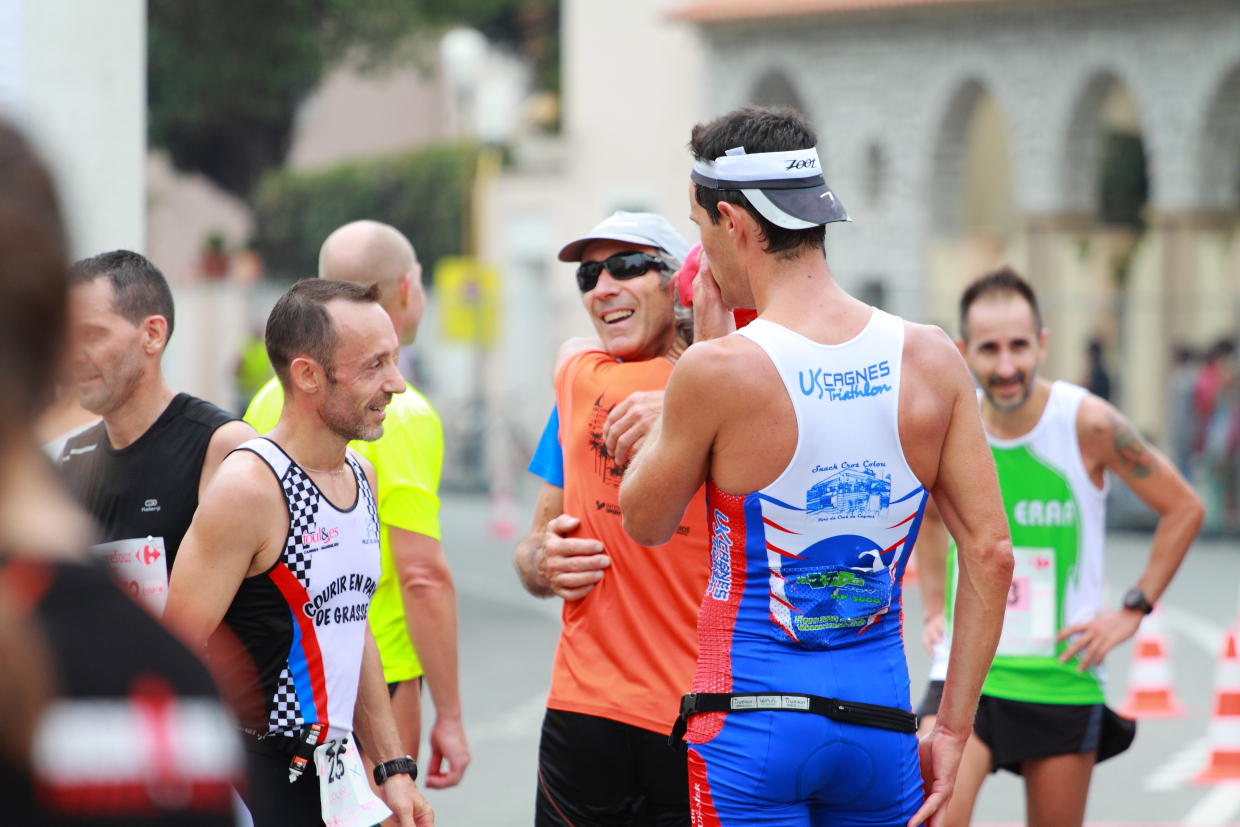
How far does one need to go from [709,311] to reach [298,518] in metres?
0.96

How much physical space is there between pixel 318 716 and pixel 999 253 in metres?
26.3

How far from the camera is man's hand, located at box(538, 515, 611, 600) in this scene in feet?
12.4

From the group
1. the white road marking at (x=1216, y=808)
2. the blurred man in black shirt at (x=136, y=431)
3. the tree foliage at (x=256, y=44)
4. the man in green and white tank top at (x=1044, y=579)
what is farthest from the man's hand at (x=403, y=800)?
the tree foliage at (x=256, y=44)

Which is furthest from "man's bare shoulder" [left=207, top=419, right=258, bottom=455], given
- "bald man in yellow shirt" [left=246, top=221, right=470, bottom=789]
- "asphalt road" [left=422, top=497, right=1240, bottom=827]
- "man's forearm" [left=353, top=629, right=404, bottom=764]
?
"asphalt road" [left=422, top=497, right=1240, bottom=827]

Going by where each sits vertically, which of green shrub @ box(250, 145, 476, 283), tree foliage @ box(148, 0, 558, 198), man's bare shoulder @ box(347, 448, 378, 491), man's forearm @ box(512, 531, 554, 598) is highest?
green shrub @ box(250, 145, 476, 283)

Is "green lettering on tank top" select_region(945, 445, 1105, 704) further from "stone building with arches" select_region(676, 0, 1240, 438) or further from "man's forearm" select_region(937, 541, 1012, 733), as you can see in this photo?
"stone building with arches" select_region(676, 0, 1240, 438)

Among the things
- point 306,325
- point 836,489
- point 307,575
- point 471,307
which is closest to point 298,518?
point 307,575

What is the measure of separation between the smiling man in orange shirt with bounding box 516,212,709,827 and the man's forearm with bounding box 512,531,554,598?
0.01 m

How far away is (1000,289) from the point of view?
206 inches

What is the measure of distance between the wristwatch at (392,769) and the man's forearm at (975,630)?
1208 mm

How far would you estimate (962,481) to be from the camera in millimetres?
3117

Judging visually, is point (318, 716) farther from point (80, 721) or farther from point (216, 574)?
point (80, 721)

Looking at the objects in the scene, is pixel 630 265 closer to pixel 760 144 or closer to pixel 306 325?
pixel 306 325

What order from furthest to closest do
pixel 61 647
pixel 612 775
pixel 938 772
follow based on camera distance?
pixel 612 775, pixel 938 772, pixel 61 647
